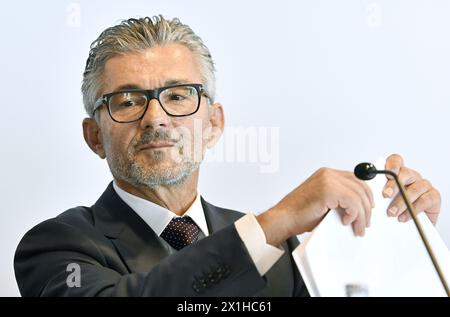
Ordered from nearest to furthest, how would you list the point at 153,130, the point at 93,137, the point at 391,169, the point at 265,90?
1. the point at 391,169
2. the point at 153,130
3. the point at 93,137
4. the point at 265,90

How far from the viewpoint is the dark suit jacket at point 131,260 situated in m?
1.33

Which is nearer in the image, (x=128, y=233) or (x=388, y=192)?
(x=388, y=192)

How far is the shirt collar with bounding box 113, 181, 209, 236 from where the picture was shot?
1741mm

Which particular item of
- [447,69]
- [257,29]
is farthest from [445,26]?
[257,29]

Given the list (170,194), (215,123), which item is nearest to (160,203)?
(170,194)

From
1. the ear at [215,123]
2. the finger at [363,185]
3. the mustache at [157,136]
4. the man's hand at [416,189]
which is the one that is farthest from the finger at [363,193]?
the ear at [215,123]

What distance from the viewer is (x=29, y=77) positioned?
199 cm

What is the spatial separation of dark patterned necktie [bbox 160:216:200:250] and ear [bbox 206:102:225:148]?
0.22 meters

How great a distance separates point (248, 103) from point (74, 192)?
51 centimetres

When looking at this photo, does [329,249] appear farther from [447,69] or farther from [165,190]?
[447,69]

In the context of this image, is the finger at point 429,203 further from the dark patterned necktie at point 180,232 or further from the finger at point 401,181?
the dark patterned necktie at point 180,232

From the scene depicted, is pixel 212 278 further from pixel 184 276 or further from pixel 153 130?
pixel 153 130

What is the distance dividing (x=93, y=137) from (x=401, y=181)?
0.76 meters

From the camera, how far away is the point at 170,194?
180 cm
